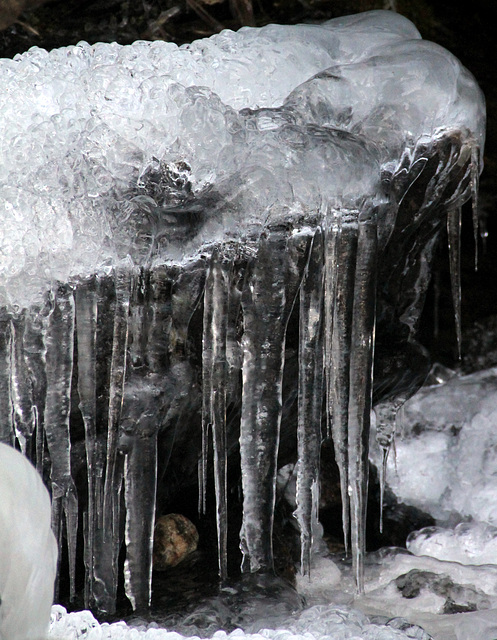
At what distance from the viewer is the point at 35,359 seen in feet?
7.43

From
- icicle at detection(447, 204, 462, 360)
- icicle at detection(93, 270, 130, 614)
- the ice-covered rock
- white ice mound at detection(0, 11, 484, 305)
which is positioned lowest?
the ice-covered rock

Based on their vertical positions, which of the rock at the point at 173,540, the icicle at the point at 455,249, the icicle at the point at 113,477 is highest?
the icicle at the point at 455,249

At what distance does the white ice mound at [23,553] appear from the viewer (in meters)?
1.56

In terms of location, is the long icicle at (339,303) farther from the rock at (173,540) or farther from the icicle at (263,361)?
the rock at (173,540)

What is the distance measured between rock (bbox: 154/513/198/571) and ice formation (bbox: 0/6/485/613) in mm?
574

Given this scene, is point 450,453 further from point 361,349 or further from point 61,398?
point 61,398

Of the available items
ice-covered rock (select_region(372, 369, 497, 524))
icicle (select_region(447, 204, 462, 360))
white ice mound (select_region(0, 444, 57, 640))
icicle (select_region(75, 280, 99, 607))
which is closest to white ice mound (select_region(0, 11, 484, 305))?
icicle (select_region(75, 280, 99, 607))

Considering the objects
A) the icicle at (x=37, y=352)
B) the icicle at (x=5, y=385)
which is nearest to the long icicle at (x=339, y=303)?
the icicle at (x=37, y=352)

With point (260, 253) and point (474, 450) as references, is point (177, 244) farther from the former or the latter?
point (474, 450)

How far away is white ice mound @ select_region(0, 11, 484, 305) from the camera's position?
2121 millimetres

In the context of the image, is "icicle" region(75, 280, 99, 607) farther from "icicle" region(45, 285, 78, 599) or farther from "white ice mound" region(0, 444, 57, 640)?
"white ice mound" region(0, 444, 57, 640)

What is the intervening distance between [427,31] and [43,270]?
3095 millimetres

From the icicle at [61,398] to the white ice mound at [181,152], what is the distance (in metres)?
0.10

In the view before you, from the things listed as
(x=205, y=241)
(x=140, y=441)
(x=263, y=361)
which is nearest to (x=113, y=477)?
(x=140, y=441)
